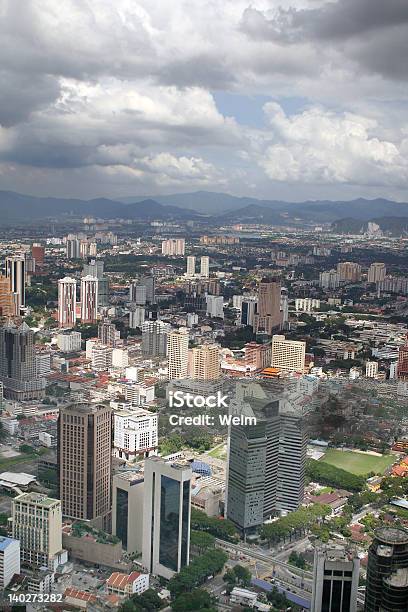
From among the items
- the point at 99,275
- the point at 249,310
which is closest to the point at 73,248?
the point at 99,275

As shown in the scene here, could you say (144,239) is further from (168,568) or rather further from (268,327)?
(168,568)

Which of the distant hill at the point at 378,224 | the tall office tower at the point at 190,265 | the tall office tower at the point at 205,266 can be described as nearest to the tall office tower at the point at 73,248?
the tall office tower at the point at 190,265

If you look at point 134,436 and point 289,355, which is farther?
point 289,355

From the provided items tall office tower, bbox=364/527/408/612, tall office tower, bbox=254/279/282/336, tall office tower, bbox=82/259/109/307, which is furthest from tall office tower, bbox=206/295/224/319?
tall office tower, bbox=364/527/408/612

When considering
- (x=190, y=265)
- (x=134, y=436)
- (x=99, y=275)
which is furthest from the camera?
(x=190, y=265)

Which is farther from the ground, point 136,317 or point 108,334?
point 136,317

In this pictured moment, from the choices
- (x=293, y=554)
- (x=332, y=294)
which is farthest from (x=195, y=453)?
(x=332, y=294)

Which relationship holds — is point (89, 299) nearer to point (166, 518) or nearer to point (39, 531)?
point (39, 531)

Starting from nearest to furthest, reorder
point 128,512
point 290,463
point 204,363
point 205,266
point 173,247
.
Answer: point 128,512, point 290,463, point 204,363, point 205,266, point 173,247
